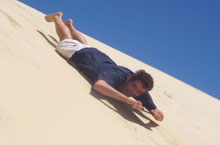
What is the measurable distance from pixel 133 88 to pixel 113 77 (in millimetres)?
255

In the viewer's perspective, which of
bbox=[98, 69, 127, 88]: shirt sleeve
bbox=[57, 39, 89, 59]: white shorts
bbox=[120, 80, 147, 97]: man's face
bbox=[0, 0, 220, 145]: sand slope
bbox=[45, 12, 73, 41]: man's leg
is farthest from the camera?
bbox=[45, 12, 73, 41]: man's leg

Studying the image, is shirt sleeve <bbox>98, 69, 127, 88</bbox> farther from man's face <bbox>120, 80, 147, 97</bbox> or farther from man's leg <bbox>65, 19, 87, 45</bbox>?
man's leg <bbox>65, 19, 87, 45</bbox>

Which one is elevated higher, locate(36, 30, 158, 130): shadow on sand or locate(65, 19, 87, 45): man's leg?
locate(65, 19, 87, 45): man's leg

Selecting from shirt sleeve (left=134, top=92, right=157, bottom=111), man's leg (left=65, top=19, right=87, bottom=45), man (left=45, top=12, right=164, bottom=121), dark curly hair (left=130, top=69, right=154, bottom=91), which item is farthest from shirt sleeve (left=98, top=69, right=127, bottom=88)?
man's leg (left=65, top=19, right=87, bottom=45)

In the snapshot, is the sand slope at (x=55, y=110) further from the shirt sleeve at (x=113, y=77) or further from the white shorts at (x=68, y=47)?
the white shorts at (x=68, y=47)


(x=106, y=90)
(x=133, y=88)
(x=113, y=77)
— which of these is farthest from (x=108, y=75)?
(x=133, y=88)

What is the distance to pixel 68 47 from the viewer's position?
409 centimetres

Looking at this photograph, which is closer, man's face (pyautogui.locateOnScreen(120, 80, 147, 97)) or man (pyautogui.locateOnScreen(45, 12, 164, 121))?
man (pyautogui.locateOnScreen(45, 12, 164, 121))

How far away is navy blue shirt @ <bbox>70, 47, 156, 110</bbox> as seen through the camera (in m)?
3.38

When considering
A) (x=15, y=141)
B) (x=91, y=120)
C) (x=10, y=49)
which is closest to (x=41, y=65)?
(x=10, y=49)

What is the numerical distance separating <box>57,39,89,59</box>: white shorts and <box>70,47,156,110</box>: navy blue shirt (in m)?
0.07

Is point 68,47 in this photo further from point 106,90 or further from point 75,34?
point 106,90

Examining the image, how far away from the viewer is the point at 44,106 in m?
2.17

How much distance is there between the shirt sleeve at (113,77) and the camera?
3.29 meters
